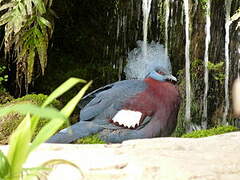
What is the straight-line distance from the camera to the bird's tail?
3.66 meters

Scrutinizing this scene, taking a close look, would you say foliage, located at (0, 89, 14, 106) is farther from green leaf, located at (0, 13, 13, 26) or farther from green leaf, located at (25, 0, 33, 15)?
green leaf, located at (25, 0, 33, 15)

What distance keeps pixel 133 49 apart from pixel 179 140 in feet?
14.7

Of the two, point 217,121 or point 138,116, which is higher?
point 138,116

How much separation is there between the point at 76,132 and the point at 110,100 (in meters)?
0.40

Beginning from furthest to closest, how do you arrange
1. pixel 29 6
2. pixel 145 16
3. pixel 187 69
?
pixel 145 16 < pixel 187 69 < pixel 29 6

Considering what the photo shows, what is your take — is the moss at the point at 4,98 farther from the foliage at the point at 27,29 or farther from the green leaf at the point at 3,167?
the green leaf at the point at 3,167

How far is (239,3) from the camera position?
23.5ft

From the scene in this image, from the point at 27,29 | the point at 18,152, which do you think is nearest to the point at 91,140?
the point at 18,152

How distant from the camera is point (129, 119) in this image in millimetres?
3924

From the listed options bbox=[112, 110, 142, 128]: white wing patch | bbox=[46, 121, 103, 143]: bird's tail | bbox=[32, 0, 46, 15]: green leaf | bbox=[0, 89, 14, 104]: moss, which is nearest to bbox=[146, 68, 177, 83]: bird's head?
bbox=[112, 110, 142, 128]: white wing patch

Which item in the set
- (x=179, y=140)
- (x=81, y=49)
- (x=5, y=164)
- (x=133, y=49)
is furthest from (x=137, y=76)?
(x=5, y=164)

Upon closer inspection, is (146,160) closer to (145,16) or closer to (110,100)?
(110,100)

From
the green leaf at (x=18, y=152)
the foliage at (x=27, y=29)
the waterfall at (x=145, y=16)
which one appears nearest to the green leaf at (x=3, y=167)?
the green leaf at (x=18, y=152)

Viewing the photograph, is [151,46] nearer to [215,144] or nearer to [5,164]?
[215,144]
